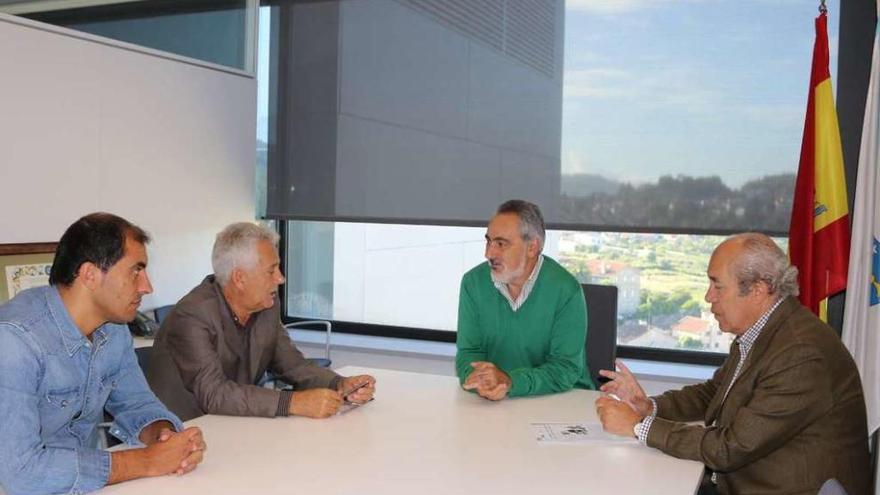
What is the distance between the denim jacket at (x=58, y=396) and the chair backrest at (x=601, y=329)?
1855 mm

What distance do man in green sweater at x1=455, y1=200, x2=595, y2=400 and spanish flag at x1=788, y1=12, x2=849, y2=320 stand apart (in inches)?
50.8

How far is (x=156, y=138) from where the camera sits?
15.1 feet

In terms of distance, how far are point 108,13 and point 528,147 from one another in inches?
92.6

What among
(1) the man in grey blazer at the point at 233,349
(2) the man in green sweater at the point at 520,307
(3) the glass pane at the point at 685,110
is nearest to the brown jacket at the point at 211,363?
(1) the man in grey blazer at the point at 233,349

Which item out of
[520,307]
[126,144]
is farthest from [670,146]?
[126,144]

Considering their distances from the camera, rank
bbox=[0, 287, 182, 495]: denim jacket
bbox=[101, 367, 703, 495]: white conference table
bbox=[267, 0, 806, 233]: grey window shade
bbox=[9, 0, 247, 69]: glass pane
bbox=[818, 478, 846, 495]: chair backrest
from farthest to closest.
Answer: bbox=[267, 0, 806, 233]: grey window shade
bbox=[9, 0, 247, 69]: glass pane
bbox=[101, 367, 703, 495]: white conference table
bbox=[0, 287, 182, 495]: denim jacket
bbox=[818, 478, 846, 495]: chair backrest

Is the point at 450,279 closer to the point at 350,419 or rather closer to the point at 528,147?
the point at 528,147

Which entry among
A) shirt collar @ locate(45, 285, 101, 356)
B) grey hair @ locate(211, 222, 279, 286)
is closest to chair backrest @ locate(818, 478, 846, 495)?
shirt collar @ locate(45, 285, 101, 356)

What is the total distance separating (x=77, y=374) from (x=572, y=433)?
1378 mm

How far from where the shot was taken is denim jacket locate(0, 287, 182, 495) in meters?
1.89

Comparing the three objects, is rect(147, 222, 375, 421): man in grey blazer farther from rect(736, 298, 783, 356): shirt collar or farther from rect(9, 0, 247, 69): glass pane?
rect(9, 0, 247, 69): glass pane

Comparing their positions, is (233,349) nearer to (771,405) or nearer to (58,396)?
(58,396)

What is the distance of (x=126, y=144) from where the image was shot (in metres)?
4.41

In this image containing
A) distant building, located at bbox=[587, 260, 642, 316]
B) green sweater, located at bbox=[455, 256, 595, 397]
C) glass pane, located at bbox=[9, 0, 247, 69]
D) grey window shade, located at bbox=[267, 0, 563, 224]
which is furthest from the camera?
grey window shade, located at bbox=[267, 0, 563, 224]
